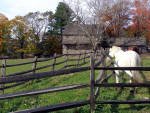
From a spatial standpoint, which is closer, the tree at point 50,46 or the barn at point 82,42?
the barn at point 82,42

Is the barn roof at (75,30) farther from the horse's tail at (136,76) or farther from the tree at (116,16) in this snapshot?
the horse's tail at (136,76)

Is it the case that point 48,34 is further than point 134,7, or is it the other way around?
point 48,34

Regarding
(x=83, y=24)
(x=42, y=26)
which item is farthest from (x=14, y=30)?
(x=83, y=24)

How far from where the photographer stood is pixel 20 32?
46.0 m

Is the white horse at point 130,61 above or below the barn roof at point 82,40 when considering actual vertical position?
below

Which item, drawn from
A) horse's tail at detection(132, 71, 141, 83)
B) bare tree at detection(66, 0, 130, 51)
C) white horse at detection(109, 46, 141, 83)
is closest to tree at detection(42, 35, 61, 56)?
bare tree at detection(66, 0, 130, 51)

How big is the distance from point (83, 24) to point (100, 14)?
168 inches

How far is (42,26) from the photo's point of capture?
5081 centimetres

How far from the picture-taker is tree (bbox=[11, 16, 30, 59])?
45.1 metres

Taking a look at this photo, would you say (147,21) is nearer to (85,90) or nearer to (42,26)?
(42,26)

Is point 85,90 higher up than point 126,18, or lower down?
lower down

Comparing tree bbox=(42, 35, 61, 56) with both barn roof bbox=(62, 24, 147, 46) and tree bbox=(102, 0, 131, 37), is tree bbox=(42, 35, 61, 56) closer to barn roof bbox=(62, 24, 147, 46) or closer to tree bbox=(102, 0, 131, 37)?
barn roof bbox=(62, 24, 147, 46)

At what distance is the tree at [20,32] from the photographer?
148 feet

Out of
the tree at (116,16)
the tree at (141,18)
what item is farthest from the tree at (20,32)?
the tree at (141,18)
